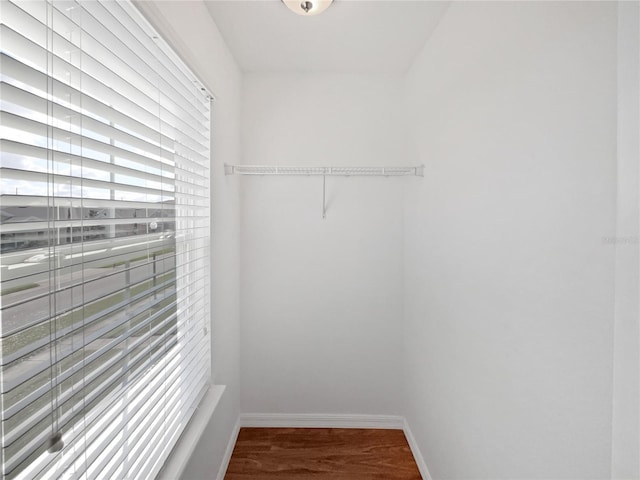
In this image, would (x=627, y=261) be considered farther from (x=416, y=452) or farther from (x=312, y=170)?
(x=416, y=452)

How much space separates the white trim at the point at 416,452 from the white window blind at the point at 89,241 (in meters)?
1.39

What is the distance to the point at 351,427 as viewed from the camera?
2221 mm

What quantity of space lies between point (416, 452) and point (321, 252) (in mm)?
1400

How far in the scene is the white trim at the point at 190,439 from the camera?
1052 mm

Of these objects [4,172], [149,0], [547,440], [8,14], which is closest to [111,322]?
[4,172]

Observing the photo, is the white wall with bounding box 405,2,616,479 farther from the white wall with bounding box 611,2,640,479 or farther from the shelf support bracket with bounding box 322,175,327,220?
the shelf support bracket with bounding box 322,175,327,220

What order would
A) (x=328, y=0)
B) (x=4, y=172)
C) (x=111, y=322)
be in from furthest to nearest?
(x=328, y=0) < (x=111, y=322) < (x=4, y=172)

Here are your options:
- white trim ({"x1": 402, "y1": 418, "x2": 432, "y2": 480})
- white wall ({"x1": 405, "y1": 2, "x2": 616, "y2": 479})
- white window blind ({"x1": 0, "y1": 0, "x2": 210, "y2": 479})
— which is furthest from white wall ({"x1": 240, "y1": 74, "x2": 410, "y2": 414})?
white window blind ({"x1": 0, "y1": 0, "x2": 210, "y2": 479})

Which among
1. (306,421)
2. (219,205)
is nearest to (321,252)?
(219,205)

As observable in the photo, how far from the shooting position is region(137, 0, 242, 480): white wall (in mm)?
1260

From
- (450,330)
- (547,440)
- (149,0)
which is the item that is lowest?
(547,440)

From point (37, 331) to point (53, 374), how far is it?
0.34ft

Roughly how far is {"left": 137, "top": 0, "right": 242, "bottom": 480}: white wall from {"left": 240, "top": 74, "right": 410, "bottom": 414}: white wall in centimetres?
16

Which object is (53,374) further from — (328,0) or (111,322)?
(328,0)
